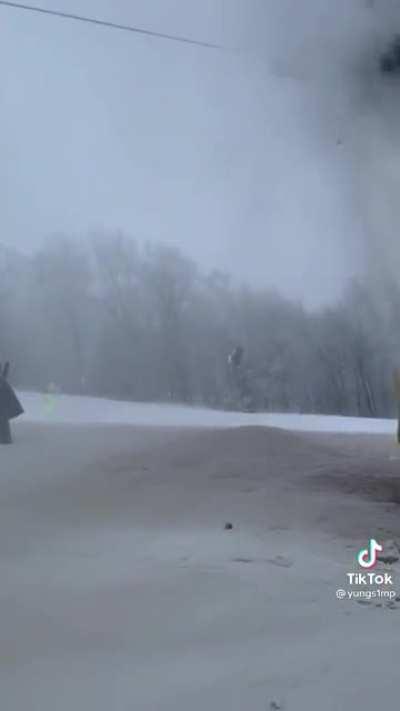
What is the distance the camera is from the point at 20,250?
2.10 metres

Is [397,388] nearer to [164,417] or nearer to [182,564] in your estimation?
[164,417]

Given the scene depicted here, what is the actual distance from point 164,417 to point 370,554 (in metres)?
0.81

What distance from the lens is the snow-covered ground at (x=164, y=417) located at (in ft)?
6.68

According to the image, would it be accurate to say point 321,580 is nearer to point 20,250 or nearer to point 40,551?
point 40,551

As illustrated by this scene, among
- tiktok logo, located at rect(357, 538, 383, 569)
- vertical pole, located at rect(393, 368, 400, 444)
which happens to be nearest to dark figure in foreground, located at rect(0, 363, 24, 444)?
tiktok logo, located at rect(357, 538, 383, 569)

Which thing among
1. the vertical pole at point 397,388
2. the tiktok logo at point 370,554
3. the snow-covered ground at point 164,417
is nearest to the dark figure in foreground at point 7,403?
the snow-covered ground at point 164,417

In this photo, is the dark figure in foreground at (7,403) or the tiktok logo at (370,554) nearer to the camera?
the tiktok logo at (370,554)

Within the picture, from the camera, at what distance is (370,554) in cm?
175

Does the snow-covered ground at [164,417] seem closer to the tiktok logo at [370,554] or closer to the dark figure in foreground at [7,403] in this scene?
the dark figure in foreground at [7,403]

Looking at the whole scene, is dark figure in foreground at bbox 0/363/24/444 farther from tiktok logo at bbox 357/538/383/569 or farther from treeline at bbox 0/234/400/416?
tiktok logo at bbox 357/538/383/569

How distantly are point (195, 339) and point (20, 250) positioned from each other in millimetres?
676

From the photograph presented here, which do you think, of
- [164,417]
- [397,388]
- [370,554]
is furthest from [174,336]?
[370,554]

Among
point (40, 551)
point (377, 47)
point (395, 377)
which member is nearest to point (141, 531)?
point (40, 551)

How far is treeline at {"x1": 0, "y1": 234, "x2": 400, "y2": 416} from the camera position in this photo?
2.09 meters
